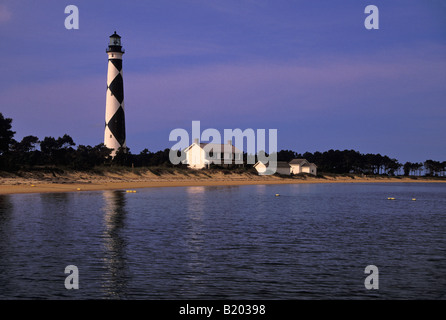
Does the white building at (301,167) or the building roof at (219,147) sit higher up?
the building roof at (219,147)

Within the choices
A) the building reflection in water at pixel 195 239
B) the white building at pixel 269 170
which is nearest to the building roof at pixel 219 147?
the white building at pixel 269 170

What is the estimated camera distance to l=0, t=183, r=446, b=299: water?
13688 mm

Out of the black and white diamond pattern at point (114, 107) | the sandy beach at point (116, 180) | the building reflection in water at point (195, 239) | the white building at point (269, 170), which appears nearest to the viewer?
the building reflection in water at point (195, 239)

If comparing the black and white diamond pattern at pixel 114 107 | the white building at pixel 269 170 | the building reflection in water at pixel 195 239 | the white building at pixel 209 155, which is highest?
the black and white diamond pattern at pixel 114 107

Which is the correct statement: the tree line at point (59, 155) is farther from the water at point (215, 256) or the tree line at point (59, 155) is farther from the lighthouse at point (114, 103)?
the water at point (215, 256)

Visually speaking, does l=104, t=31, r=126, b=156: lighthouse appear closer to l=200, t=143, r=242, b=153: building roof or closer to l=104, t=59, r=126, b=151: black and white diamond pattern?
l=104, t=59, r=126, b=151: black and white diamond pattern

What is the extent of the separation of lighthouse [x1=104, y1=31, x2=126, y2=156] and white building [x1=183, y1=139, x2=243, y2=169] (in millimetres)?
21642

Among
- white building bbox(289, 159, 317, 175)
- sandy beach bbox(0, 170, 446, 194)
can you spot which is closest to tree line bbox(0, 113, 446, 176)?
sandy beach bbox(0, 170, 446, 194)

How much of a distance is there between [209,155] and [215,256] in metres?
84.9

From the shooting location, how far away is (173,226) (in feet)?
92.5

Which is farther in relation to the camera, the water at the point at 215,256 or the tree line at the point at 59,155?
the tree line at the point at 59,155

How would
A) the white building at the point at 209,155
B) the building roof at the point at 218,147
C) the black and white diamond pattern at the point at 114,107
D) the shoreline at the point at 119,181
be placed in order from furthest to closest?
the building roof at the point at 218,147, the white building at the point at 209,155, the black and white diamond pattern at the point at 114,107, the shoreline at the point at 119,181

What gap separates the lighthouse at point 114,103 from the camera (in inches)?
3189

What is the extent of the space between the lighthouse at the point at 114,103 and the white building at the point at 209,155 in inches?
852
